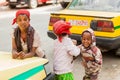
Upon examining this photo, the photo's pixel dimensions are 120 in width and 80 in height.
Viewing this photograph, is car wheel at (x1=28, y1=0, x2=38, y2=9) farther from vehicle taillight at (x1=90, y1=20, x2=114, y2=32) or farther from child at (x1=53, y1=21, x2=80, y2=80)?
child at (x1=53, y1=21, x2=80, y2=80)

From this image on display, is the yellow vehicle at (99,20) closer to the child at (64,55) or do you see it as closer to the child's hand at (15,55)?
the child at (64,55)

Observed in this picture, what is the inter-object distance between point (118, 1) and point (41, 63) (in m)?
4.33

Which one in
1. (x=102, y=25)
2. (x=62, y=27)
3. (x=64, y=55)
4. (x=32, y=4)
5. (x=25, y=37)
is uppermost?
(x=62, y=27)

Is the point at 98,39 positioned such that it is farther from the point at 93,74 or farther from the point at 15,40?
the point at 15,40

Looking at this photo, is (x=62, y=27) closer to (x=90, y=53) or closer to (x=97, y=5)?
(x=90, y=53)

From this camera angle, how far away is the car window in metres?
7.07

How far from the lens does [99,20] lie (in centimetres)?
641

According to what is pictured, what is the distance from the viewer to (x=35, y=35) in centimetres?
367

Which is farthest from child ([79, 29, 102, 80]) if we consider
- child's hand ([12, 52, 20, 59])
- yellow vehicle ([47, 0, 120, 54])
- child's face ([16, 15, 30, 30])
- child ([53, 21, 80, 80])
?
yellow vehicle ([47, 0, 120, 54])

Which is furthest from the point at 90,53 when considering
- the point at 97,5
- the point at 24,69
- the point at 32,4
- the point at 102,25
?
the point at 32,4

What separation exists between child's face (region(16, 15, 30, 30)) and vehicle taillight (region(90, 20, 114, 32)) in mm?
3011

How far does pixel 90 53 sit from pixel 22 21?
1006mm

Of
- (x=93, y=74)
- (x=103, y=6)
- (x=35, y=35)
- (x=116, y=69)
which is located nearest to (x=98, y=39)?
(x=116, y=69)

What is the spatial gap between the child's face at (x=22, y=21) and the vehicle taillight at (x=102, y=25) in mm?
3011
